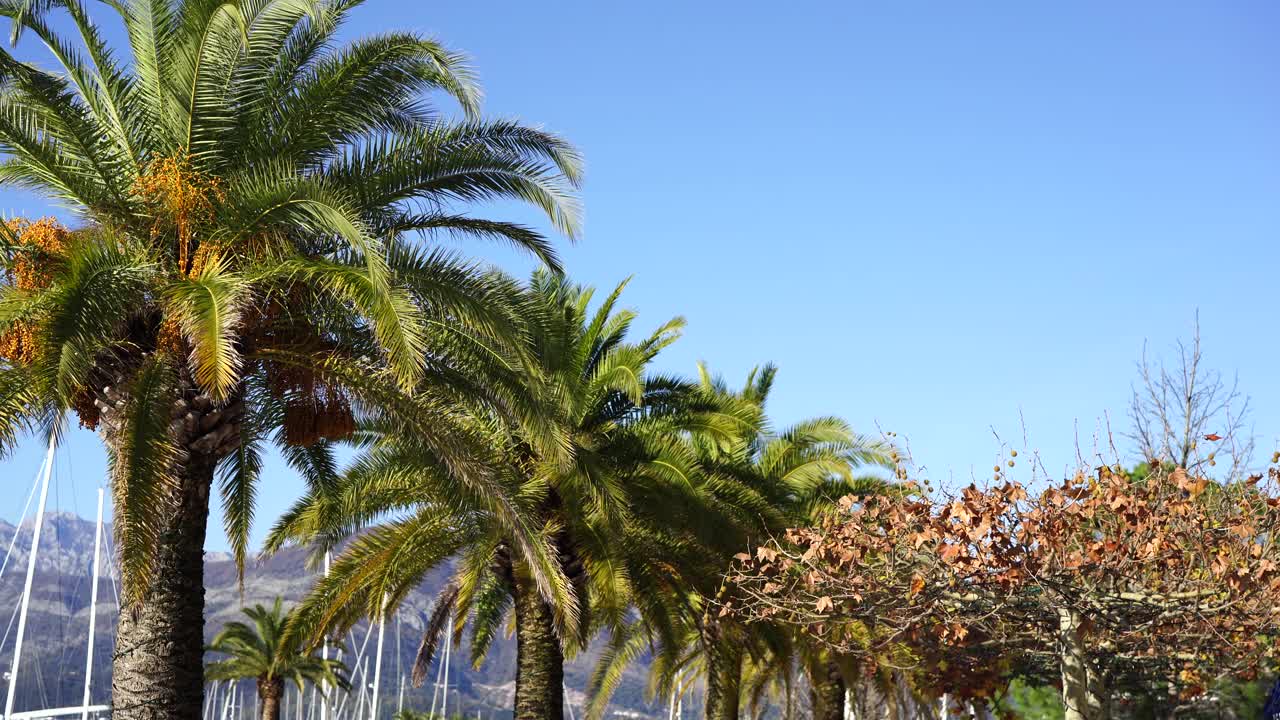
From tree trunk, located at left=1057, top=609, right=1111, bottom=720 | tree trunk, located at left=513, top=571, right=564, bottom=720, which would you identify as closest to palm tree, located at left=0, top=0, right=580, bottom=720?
tree trunk, located at left=1057, top=609, right=1111, bottom=720

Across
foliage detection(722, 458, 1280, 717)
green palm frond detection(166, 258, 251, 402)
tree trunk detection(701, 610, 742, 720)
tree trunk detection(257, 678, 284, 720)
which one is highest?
green palm frond detection(166, 258, 251, 402)

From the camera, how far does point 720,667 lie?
65.6 feet

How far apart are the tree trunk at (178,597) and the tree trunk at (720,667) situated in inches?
347

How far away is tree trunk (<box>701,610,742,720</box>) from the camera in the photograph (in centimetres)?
1944

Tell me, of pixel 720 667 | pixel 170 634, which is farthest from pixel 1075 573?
pixel 720 667

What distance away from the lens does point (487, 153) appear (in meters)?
11.6

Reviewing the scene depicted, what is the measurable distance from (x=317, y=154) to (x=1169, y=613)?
8.17 metres

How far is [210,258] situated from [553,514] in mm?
7660

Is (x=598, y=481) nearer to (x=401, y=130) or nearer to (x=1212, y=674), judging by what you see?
(x=401, y=130)

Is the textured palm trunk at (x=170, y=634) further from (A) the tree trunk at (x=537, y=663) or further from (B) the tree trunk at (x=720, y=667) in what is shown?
(B) the tree trunk at (x=720, y=667)

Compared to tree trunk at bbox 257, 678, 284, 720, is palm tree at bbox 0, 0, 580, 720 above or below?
above

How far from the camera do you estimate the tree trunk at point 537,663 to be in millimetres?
17125

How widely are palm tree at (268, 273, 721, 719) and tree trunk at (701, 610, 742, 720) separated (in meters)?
1.92

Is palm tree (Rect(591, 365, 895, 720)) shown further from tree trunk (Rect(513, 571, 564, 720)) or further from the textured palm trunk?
the textured palm trunk
